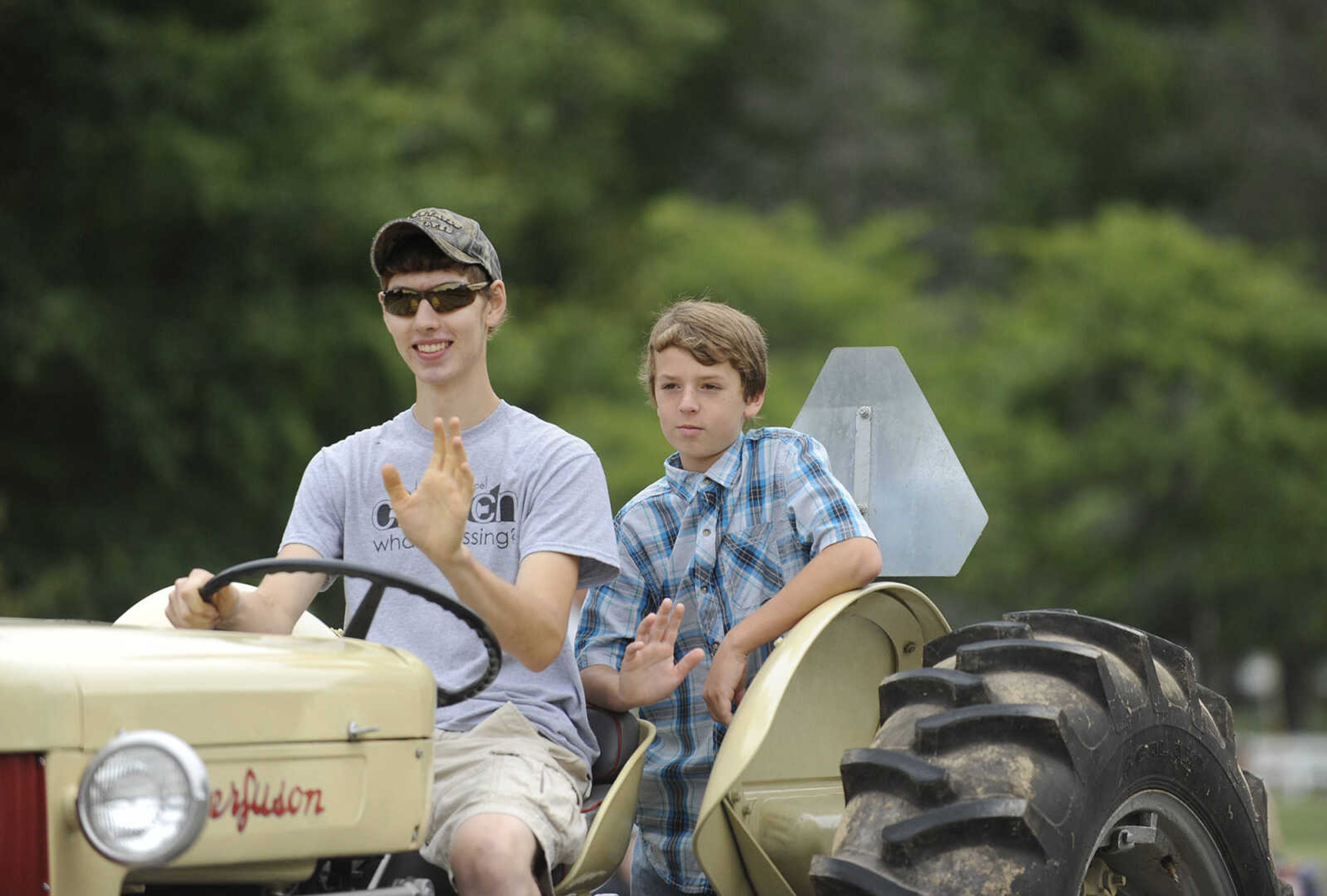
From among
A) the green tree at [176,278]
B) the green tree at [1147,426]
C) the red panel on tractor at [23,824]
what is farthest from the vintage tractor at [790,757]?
the green tree at [1147,426]

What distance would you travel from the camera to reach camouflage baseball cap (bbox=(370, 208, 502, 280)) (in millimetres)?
3666

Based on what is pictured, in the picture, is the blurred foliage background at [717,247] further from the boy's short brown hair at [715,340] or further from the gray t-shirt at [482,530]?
the gray t-shirt at [482,530]

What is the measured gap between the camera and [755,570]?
4121 mm

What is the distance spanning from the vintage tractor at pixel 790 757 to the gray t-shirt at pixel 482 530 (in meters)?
0.26

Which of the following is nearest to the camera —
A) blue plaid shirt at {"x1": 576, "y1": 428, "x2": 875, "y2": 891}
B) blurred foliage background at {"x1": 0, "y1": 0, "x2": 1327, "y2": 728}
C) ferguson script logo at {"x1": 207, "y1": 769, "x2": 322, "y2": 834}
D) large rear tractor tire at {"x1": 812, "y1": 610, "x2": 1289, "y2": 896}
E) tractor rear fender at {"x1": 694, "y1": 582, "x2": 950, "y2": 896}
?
ferguson script logo at {"x1": 207, "y1": 769, "x2": 322, "y2": 834}

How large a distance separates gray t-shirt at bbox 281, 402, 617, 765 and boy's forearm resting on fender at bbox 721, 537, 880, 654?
1.19ft

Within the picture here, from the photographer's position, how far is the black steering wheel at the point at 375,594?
302cm

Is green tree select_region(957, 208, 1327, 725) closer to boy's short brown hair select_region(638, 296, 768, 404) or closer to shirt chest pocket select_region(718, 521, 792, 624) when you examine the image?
boy's short brown hair select_region(638, 296, 768, 404)

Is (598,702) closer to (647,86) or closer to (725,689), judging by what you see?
(725,689)

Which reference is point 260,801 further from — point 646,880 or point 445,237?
point 646,880

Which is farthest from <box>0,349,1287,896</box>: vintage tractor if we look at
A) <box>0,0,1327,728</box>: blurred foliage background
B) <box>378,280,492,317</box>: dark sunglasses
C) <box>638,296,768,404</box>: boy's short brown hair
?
<box>0,0,1327,728</box>: blurred foliage background

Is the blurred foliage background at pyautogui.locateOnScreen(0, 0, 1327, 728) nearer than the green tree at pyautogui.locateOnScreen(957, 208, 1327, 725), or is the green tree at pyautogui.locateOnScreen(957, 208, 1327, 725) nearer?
the blurred foliage background at pyautogui.locateOnScreen(0, 0, 1327, 728)

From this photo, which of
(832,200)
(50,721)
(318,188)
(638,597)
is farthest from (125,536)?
(832,200)

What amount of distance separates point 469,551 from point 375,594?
36 centimetres
